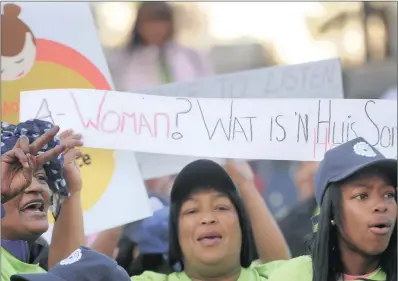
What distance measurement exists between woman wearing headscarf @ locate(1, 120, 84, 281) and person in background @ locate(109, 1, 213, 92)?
0.88 ft

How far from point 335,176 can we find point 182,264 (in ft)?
1.92

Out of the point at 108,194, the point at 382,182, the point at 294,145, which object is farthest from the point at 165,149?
the point at 382,182

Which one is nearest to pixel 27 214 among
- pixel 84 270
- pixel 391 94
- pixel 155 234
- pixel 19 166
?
pixel 19 166

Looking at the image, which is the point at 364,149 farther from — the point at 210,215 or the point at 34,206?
the point at 34,206

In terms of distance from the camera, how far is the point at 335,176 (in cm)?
294

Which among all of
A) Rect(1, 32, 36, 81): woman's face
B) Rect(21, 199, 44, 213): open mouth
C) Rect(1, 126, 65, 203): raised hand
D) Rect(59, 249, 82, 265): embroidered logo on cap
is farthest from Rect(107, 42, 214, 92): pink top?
Rect(59, 249, 82, 265): embroidered logo on cap

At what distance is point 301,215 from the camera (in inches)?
119

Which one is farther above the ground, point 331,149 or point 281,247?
point 331,149

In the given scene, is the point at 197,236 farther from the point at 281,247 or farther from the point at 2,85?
the point at 2,85

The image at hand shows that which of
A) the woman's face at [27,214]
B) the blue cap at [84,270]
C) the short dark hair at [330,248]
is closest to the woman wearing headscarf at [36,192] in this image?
the woman's face at [27,214]

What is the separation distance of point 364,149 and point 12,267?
48.2 inches

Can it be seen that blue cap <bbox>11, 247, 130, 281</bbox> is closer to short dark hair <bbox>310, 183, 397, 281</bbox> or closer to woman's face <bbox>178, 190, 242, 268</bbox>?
woman's face <bbox>178, 190, 242, 268</bbox>

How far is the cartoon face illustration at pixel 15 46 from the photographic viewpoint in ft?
9.56

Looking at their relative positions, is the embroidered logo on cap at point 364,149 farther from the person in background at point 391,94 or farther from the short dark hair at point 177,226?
the short dark hair at point 177,226
